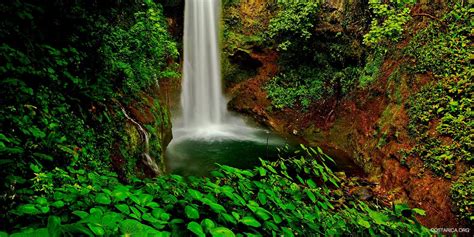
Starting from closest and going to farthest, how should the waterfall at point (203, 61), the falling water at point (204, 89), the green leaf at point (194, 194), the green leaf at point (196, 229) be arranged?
the green leaf at point (196, 229) → the green leaf at point (194, 194) → the falling water at point (204, 89) → the waterfall at point (203, 61)

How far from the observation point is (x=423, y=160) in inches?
237

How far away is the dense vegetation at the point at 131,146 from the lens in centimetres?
129

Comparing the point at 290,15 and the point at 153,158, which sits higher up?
the point at 290,15

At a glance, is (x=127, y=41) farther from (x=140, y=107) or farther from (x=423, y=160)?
(x=423, y=160)

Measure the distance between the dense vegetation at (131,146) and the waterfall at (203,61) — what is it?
612 cm

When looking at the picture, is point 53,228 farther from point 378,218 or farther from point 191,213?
point 378,218

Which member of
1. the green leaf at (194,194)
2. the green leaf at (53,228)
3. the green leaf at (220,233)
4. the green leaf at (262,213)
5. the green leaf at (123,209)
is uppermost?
the green leaf at (53,228)

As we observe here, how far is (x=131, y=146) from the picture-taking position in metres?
4.39

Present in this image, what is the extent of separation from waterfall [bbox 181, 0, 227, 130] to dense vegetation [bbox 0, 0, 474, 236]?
241 inches

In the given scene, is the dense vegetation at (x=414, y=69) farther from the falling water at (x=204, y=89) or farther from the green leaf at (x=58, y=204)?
the green leaf at (x=58, y=204)

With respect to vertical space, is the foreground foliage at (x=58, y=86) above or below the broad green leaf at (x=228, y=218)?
above

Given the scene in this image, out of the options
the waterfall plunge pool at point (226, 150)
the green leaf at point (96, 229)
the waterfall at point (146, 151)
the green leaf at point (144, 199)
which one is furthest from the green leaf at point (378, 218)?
the waterfall plunge pool at point (226, 150)

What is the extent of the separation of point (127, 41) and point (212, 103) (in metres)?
8.62

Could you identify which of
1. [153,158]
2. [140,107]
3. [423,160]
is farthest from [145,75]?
[423,160]
